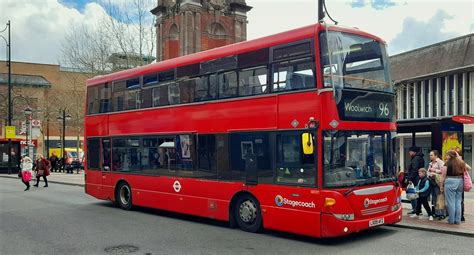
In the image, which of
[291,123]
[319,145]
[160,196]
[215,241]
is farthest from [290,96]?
[160,196]

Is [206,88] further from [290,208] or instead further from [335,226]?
[335,226]

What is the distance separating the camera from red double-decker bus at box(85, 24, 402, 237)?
8625 millimetres

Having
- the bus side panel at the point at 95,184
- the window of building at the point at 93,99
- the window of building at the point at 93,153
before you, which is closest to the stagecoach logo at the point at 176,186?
the bus side panel at the point at 95,184

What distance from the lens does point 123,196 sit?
14.3 meters

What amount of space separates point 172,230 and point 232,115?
9.59 feet

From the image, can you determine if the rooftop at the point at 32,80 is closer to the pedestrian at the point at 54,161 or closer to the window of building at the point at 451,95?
the pedestrian at the point at 54,161

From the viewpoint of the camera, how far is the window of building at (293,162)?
8.73 meters

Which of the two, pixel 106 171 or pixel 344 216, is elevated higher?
pixel 106 171

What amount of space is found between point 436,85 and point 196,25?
18888 millimetres

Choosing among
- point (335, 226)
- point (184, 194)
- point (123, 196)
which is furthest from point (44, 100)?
point (335, 226)

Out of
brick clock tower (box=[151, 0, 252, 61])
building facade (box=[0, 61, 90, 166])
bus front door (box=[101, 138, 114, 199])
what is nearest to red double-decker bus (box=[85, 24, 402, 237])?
bus front door (box=[101, 138, 114, 199])

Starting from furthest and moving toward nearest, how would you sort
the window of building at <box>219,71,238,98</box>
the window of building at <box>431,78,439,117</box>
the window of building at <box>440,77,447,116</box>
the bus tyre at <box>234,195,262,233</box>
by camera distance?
the window of building at <box>431,78,439,117</box>, the window of building at <box>440,77,447,116</box>, the window of building at <box>219,71,238,98</box>, the bus tyre at <box>234,195,262,233</box>

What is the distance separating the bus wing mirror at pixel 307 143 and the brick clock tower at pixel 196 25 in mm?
29575

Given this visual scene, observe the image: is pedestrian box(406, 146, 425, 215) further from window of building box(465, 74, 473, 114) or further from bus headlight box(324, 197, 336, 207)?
window of building box(465, 74, 473, 114)
